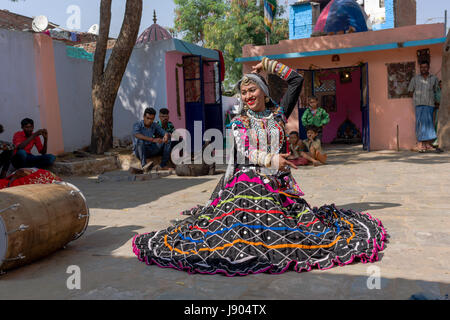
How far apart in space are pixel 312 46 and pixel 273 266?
393 inches

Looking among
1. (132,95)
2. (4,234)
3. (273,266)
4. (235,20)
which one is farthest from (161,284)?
(235,20)

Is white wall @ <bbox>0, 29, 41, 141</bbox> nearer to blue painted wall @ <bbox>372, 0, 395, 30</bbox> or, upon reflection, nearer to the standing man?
the standing man

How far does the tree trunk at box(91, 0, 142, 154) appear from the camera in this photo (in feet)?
30.3

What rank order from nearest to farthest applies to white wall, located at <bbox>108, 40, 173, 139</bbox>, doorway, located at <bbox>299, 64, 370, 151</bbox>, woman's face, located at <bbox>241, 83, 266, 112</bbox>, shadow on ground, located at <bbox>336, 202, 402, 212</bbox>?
woman's face, located at <bbox>241, 83, 266, 112</bbox> → shadow on ground, located at <bbox>336, 202, 402, 212</bbox> → white wall, located at <bbox>108, 40, 173, 139</bbox> → doorway, located at <bbox>299, 64, 370, 151</bbox>

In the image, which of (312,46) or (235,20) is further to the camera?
(235,20)

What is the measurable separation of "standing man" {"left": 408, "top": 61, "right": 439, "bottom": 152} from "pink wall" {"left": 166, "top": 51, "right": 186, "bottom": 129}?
5.92m

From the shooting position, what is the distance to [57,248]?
3385 millimetres

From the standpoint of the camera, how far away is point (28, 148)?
309 inches

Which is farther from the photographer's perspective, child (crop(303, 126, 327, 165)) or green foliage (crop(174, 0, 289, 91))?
green foliage (crop(174, 0, 289, 91))

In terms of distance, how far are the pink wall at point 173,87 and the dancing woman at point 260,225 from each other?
777cm

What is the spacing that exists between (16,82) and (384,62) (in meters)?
8.76

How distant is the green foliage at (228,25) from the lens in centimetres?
2342
